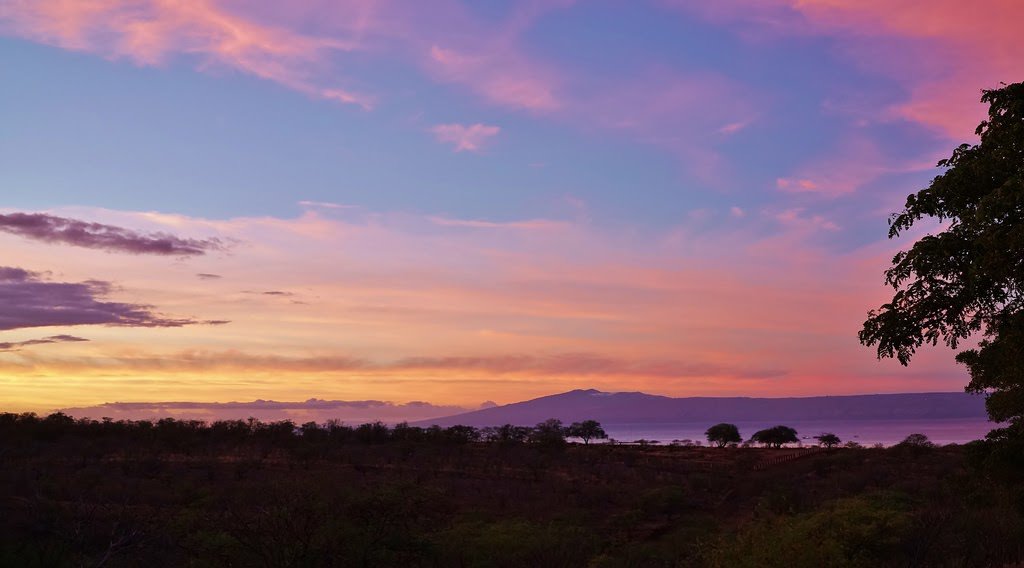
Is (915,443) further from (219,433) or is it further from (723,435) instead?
(219,433)

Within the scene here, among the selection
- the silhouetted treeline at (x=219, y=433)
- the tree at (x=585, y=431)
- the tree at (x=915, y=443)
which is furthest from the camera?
the tree at (x=585, y=431)

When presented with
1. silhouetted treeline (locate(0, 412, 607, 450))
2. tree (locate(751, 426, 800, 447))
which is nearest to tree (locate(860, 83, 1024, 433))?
silhouetted treeline (locate(0, 412, 607, 450))

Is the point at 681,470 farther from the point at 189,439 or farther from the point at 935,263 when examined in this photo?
the point at 935,263

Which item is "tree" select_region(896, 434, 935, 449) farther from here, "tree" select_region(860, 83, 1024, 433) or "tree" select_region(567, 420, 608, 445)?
"tree" select_region(860, 83, 1024, 433)

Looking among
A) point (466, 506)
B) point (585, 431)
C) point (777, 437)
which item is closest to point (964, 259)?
point (466, 506)

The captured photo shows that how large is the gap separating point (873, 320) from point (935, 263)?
1379mm

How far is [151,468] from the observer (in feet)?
143

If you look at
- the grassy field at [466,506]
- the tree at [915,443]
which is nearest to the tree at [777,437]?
the tree at [915,443]

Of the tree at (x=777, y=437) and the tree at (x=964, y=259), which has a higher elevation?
the tree at (x=964, y=259)

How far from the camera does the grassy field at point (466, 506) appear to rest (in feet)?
63.0

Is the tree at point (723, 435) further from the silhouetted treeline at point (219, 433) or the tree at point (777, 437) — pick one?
the silhouetted treeline at point (219, 433)

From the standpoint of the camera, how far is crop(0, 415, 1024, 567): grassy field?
63.0 feet

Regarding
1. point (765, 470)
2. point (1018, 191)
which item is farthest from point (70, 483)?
point (765, 470)

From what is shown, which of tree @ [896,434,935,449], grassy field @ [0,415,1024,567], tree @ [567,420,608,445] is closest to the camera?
grassy field @ [0,415,1024,567]
